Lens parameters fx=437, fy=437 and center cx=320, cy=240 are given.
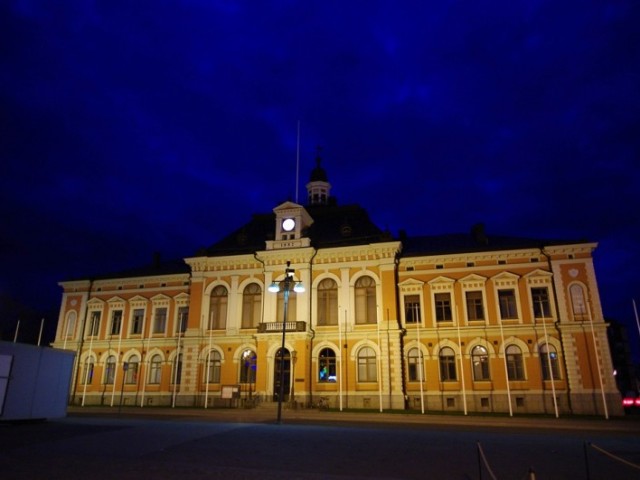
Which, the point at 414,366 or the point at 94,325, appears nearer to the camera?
the point at 414,366

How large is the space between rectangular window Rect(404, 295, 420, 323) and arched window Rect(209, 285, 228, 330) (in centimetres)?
1527

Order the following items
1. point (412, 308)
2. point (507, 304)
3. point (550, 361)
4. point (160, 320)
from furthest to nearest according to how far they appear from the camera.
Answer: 1. point (160, 320)
2. point (412, 308)
3. point (507, 304)
4. point (550, 361)

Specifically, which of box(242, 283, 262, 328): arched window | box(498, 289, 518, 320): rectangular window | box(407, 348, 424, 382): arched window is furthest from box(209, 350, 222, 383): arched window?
box(498, 289, 518, 320): rectangular window

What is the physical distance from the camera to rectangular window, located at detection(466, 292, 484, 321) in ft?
111

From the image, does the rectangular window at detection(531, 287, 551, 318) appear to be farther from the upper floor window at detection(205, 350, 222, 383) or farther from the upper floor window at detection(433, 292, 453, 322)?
the upper floor window at detection(205, 350, 222, 383)

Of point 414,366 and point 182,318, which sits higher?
point 182,318

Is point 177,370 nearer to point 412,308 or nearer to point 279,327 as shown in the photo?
point 279,327

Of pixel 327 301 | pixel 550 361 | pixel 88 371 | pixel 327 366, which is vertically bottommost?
pixel 88 371

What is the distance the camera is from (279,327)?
3428 cm

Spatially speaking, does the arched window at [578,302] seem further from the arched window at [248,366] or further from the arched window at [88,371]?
the arched window at [88,371]

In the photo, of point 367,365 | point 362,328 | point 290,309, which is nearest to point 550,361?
point 367,365

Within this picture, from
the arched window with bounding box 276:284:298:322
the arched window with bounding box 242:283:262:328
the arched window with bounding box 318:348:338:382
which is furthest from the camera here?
the arched window with bounding box 242:283:262:328

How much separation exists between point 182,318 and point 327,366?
47.7 feet

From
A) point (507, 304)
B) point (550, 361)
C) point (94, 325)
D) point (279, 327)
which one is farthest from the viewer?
point (94, 325)
